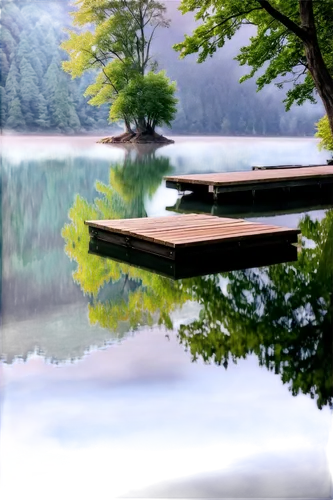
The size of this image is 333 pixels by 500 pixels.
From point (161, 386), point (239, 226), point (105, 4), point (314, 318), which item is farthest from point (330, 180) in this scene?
point (105, 4)

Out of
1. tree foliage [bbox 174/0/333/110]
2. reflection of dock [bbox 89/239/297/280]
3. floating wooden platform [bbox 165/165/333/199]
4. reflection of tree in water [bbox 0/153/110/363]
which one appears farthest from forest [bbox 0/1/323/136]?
reflection of dock [bbox 89/239/297/280]

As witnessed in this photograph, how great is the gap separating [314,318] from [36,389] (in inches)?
70.6

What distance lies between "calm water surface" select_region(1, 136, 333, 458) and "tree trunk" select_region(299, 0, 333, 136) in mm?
1380

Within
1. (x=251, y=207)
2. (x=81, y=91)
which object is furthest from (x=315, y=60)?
(x=81, y=91)

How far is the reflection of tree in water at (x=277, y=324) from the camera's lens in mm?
3375

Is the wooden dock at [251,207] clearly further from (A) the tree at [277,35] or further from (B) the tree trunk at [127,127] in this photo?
(B) the tree trunk at [127,127]

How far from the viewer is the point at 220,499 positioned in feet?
7.34

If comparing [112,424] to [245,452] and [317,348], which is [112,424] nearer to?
[245,452]

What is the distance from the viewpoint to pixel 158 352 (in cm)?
371

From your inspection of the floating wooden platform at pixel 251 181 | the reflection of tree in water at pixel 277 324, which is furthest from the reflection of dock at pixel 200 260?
the floating wooden platform at pixel 251 181

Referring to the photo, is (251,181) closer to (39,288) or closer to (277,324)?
(39,288)

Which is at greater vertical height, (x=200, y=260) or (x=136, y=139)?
(x=136, y=139)

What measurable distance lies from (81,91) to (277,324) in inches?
1566

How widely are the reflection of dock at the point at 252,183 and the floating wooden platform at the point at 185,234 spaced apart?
391 centimetres
